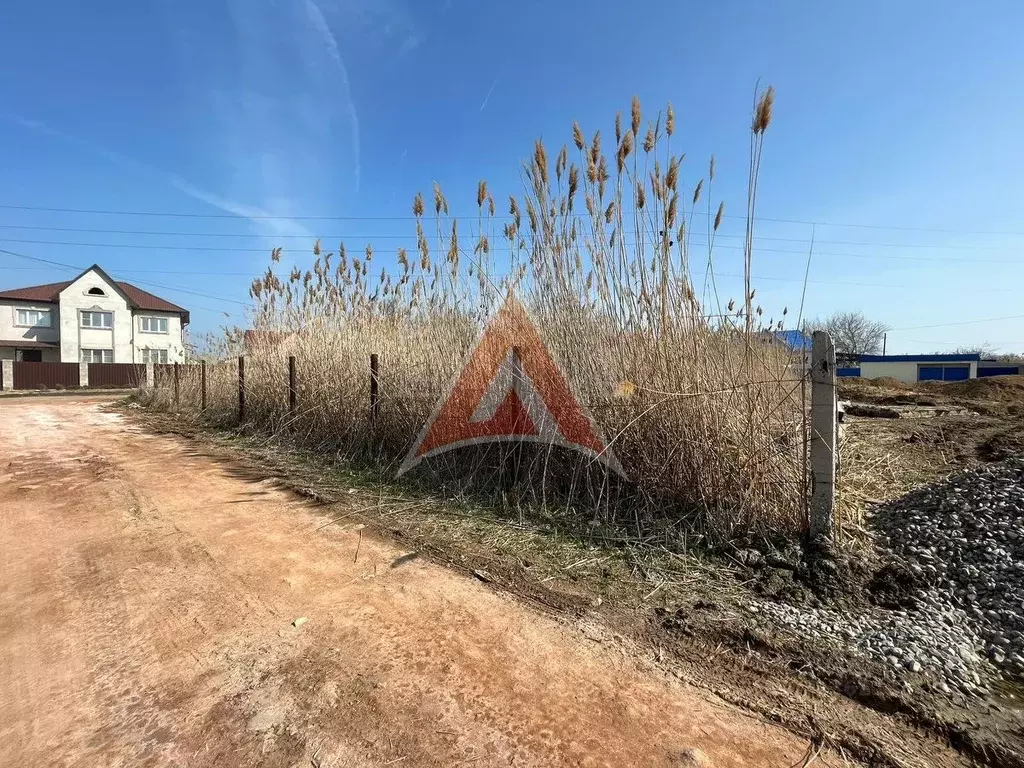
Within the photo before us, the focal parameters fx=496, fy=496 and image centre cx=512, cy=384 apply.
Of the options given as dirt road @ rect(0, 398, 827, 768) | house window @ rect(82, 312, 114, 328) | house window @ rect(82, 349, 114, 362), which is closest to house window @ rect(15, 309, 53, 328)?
house window @ rect(82, 312, 114, 328)

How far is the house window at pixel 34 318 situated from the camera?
34.1 m

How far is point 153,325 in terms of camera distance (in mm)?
38812

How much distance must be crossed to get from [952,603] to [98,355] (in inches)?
1841

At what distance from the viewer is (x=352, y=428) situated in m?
5.98

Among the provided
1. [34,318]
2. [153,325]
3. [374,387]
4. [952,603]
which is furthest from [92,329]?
[952,603]

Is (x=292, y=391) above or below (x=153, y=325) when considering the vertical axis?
below

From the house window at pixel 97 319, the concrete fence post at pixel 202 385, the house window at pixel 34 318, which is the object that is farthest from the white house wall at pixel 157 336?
the concrete fence post at pixel 202 385

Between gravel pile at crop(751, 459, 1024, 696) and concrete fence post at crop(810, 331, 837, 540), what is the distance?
385 mm

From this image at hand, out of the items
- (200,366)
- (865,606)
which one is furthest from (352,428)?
(200,366)

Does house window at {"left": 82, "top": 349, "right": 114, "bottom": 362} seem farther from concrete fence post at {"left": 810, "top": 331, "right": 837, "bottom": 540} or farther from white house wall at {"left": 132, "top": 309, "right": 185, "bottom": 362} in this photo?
concrete fence post at {"left": 810, "top": 331, "right": 837, "bottom": 540}

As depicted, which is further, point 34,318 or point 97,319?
point 97,319

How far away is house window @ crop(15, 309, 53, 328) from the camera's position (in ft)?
112

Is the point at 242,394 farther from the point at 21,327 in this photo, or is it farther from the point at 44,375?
the point at 21,327

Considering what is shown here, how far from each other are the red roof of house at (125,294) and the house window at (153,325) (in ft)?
2.59
